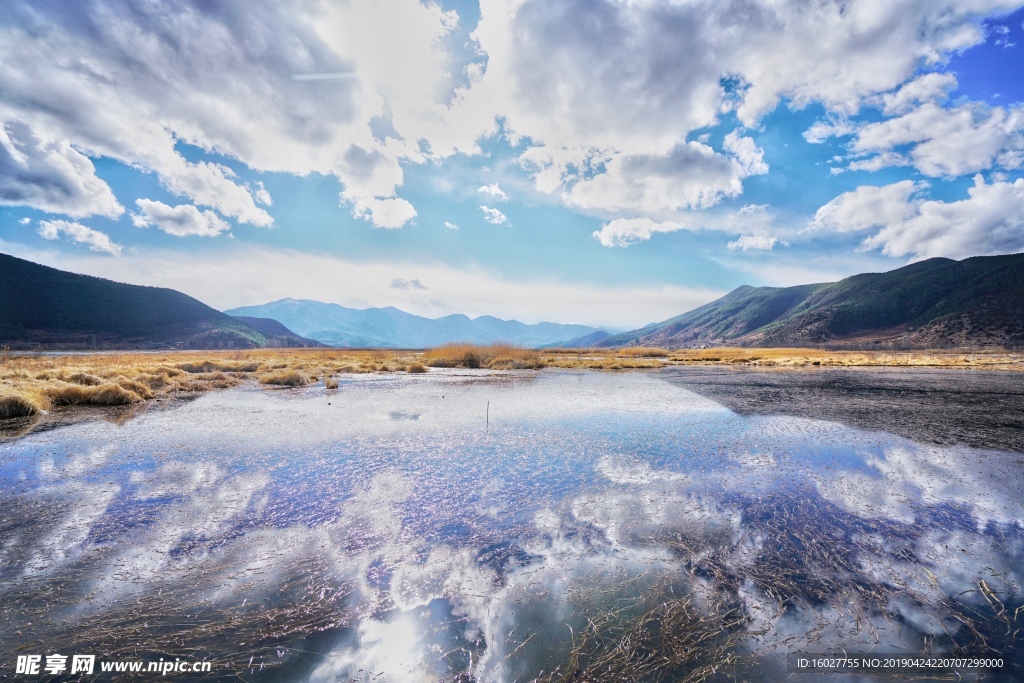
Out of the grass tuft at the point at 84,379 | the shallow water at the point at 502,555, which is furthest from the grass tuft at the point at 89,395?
the shallow water at the point at 502,555

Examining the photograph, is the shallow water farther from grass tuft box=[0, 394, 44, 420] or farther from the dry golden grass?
the dry golden grass

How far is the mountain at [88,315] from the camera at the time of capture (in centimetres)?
12950

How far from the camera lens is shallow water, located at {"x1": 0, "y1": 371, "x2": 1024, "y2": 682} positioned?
427 centimetres

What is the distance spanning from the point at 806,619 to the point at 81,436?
62.0ft

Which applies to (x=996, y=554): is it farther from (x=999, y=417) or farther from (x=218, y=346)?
(x=218, y=346)

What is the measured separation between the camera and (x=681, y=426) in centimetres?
1523

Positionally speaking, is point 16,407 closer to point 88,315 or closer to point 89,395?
point 89,395

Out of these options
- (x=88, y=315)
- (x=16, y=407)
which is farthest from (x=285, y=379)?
(x=88, y=315)

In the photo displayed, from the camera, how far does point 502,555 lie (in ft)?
20.0

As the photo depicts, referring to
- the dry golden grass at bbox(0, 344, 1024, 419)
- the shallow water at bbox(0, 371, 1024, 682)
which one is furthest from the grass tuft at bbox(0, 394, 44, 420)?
the shallow water at bbox(0, 371, 1024, 682)

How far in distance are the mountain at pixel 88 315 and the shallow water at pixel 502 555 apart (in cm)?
16450

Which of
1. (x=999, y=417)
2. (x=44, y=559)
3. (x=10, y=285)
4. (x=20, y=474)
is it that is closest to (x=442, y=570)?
(x=44, y=559)

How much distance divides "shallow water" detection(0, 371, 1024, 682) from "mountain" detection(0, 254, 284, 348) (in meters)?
164

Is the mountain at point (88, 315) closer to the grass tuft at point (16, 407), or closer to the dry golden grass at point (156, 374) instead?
the dry golden grass at point (156, 374)
